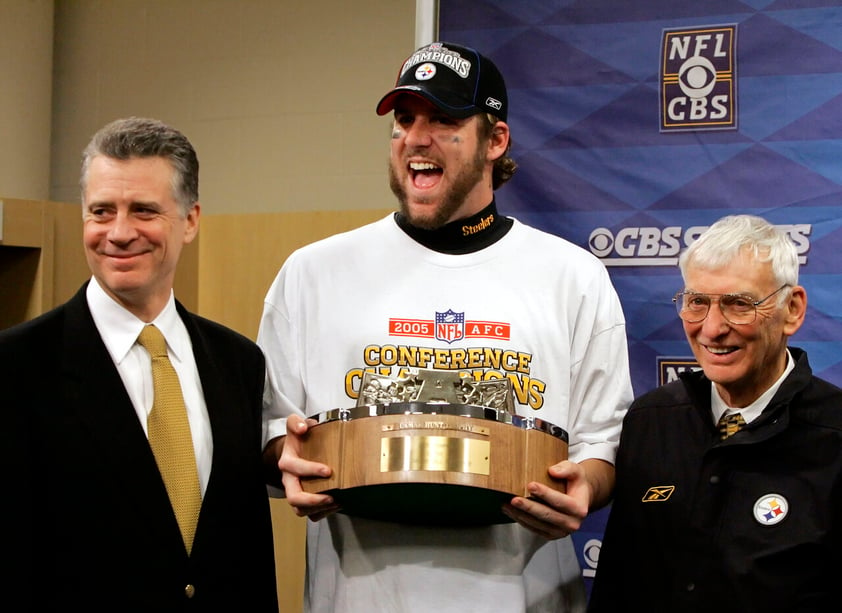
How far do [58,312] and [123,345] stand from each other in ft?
0.44

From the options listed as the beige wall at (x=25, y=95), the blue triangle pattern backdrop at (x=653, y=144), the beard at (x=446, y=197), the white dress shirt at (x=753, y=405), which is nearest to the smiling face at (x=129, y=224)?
the beard at (x=446, y=197)

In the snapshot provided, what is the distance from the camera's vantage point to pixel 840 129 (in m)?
3.03

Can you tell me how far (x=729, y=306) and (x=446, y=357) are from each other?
22.6 inches

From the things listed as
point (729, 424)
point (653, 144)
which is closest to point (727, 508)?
point (729, 424)

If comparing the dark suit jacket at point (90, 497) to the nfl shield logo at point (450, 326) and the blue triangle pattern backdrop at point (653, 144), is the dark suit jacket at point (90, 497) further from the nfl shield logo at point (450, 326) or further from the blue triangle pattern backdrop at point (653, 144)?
the blue triangle pattern backdrop at point (653, 144)

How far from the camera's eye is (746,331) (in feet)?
6.67

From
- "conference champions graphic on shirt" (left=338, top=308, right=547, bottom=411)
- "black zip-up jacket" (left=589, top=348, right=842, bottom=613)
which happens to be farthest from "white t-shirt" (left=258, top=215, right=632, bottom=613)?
"black zip-up jacket" (left=589, top=348, right=842, bottom=613)

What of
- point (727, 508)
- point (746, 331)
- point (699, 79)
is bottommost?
point (727, 508)

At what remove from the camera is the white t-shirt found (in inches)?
83.8

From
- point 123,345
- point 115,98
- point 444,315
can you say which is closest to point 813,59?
point 444,315

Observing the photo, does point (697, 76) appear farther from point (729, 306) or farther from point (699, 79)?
point (729, 306)

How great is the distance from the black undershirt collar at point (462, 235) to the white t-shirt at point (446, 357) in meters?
0.02

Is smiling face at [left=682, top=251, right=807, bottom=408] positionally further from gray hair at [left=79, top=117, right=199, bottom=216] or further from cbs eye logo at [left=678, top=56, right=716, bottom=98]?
cbs eye logo at [left=678, top=56, right=716, bottom=98]

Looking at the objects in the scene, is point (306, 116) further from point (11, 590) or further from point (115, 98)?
point (11, 590)
